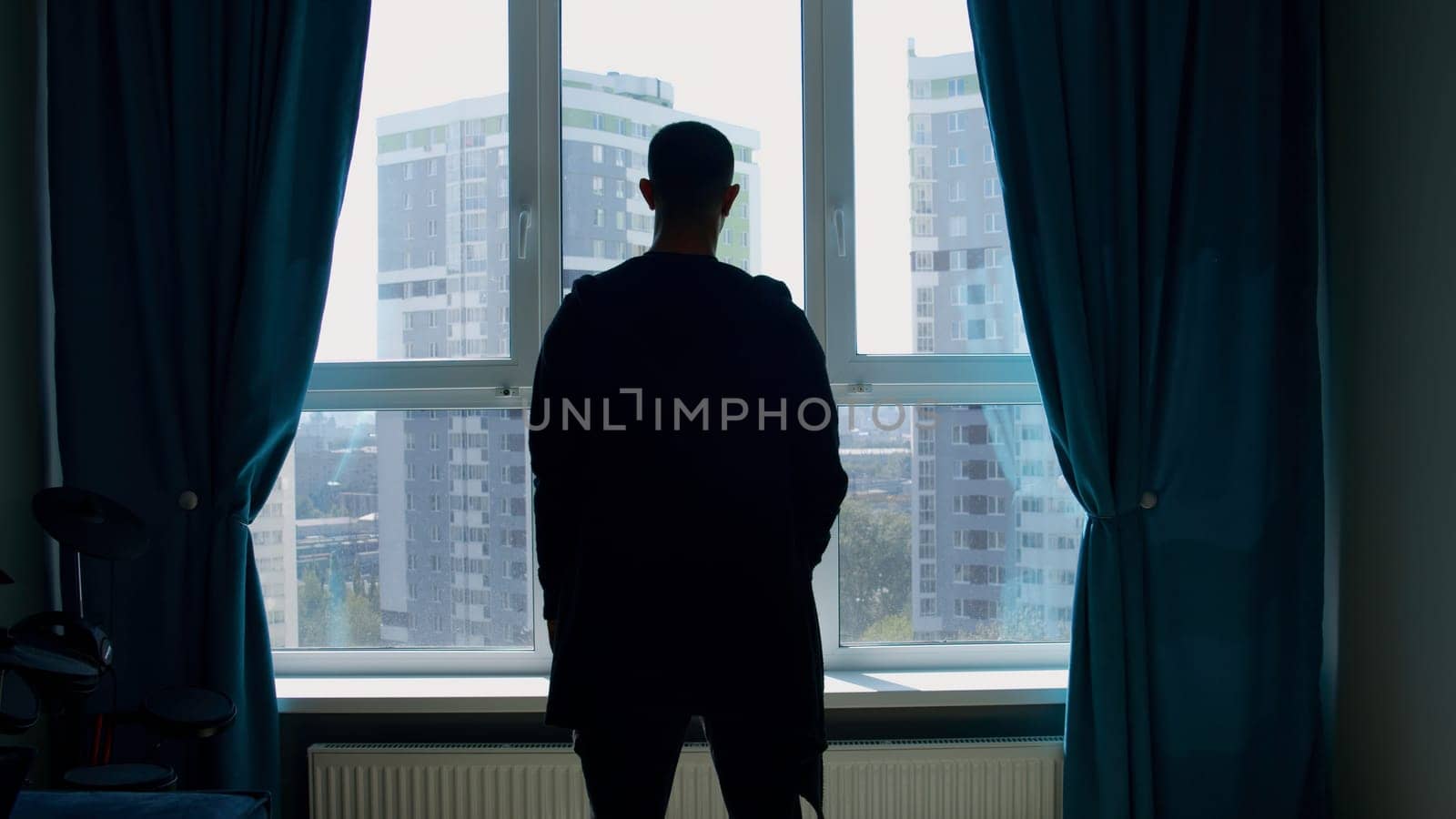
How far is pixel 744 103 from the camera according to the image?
242cm

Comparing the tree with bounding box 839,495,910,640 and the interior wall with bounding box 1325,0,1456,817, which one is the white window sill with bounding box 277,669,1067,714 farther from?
the interior wall with bounding box 1325,0,1456,817

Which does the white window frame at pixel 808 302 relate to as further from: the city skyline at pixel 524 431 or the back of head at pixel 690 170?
the back of head at pixel 690 170

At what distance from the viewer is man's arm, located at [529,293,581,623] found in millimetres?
1320

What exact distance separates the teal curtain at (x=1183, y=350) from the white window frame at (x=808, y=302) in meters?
0.28

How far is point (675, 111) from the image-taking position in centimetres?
242

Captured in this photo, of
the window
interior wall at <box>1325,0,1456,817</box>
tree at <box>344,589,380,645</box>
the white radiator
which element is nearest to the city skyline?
the window

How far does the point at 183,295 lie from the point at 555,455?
1.30 metres

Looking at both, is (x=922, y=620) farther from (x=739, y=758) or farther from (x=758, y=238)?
(x=739, y=758)

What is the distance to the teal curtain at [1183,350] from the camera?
2.19 metres

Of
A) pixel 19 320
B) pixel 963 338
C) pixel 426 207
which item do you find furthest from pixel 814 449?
pixel 19 320

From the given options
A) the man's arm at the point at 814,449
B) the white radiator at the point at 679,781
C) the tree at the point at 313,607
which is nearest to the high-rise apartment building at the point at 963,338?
the white radiator at the point at 679,781

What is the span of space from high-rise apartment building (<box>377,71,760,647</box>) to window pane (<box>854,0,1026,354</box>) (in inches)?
11.6

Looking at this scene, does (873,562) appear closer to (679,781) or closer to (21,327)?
(679,781)

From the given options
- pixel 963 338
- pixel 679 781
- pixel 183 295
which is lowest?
pixel 679 781
